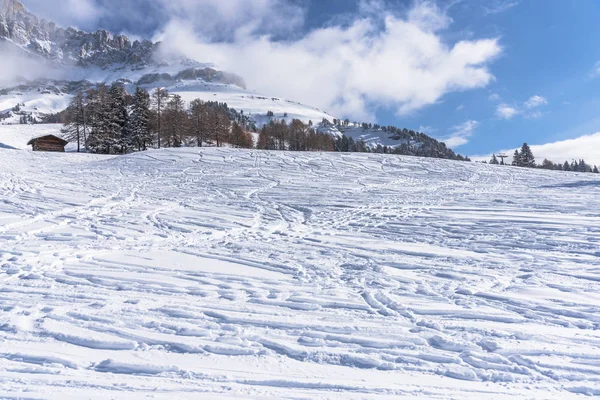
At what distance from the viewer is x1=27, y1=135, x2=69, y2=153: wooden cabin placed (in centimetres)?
4922

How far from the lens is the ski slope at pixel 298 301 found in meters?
3.67

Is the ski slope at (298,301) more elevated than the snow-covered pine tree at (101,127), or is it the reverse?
the snow-covered pine tree at (101,127)

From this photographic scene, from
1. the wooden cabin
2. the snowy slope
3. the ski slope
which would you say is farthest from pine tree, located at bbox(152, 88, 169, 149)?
the ski slope

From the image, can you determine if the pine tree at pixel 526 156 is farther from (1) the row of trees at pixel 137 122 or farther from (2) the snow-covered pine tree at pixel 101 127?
(2) the snow-covered pine tree at pixel 101 127

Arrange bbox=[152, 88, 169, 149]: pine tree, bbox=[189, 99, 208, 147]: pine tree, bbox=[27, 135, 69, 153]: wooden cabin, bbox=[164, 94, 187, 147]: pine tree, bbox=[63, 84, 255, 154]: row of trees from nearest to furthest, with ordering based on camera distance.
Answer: bbox=[63, 84, 255, 154]: row of trees < bbox=[164, 94, 187, 147]: pine tree < bbox=[189, 99, 208, 147]: pine tree < bbox=[152, 88, 169, 149]: pine tree < bbox=[27, 135, 69, 153]: wooden cabin

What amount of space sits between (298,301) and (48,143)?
192ft

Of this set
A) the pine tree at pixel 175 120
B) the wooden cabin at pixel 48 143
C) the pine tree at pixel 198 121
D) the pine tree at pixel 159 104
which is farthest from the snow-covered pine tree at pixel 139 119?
the wooden cabin at pixel 48 143

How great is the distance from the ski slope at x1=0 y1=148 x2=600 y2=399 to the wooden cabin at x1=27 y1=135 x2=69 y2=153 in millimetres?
44529

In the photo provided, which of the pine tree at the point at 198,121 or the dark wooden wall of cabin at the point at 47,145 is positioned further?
the dark wooden wall of cabin at the point at 47,145

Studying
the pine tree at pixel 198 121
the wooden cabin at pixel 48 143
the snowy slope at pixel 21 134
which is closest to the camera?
the pine tree at pixel 198 121

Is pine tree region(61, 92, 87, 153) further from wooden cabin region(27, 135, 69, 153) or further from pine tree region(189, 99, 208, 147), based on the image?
pine tree region(189, 99, 208, 147)

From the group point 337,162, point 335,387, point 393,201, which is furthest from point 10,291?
point 337,162

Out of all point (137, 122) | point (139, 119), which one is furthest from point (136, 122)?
point (139, 119)

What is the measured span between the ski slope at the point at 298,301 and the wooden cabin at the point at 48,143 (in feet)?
146
